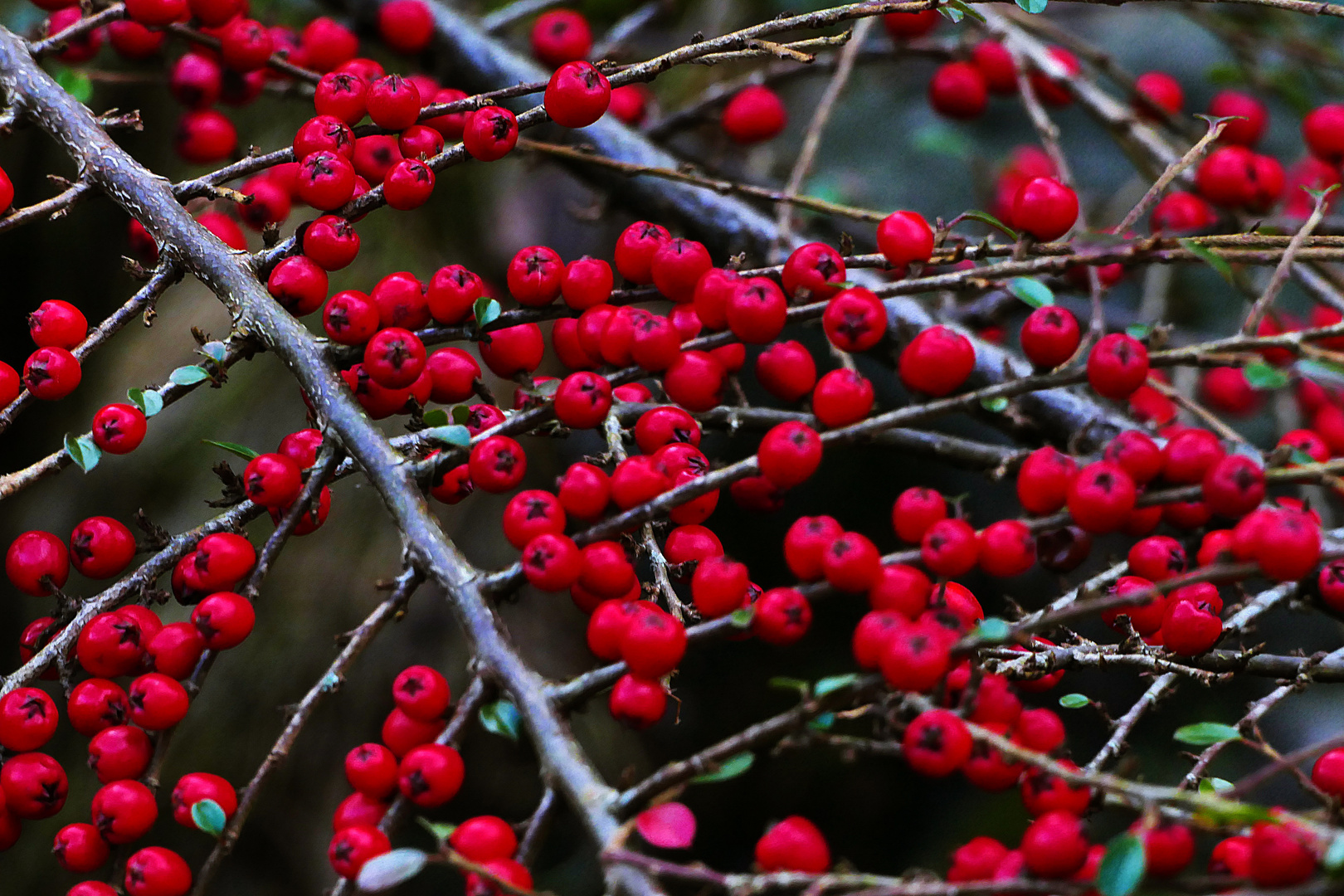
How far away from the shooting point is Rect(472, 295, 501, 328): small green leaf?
35.3 inches

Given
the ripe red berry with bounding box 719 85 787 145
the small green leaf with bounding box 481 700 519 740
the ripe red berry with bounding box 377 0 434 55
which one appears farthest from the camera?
the ripe red berry with bounding box 719 85 787 145

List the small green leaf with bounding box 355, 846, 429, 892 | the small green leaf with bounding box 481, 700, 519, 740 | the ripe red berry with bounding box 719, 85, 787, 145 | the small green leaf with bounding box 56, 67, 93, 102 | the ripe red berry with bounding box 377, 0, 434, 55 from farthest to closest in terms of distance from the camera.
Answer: the ripe red berry with bounding box 719, 85, 787, 145 < the ripe red berry with bounding box 377, 0, 434, 55 < the small green leaf with bounding box 56, 67, 93, 102 < the small green leaf with bounding box 481, 700, 519, 740 < the small green leaf with bounding box 355, 846, 429, 892

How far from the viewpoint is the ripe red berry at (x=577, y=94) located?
92 cm

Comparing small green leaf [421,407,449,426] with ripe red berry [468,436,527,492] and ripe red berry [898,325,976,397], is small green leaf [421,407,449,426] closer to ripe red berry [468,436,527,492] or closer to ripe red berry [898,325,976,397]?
ripe red berry [468,436,527,492]

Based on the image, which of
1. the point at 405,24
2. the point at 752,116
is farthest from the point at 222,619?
the point at 752,116

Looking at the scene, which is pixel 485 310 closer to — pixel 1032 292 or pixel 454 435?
pixel 454 435

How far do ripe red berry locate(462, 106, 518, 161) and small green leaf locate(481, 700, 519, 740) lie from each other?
0.51 metres

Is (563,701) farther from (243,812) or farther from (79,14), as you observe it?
(79,14)

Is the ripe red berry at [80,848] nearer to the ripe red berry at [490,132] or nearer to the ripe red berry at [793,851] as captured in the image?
the ripe red berry at [793,851]

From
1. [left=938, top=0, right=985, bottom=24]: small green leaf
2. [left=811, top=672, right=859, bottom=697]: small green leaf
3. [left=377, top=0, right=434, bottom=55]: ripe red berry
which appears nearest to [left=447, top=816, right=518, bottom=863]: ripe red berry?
[left=811, top=672, right=859, bottom=697]: small green leaf

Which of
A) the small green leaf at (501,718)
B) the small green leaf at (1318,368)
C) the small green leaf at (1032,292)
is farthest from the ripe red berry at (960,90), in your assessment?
the small green leaf at (501,718)

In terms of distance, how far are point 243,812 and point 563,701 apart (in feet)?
0.95

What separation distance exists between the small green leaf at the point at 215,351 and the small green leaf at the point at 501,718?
15.7 inches

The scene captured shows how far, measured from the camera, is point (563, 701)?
2.50 ft
